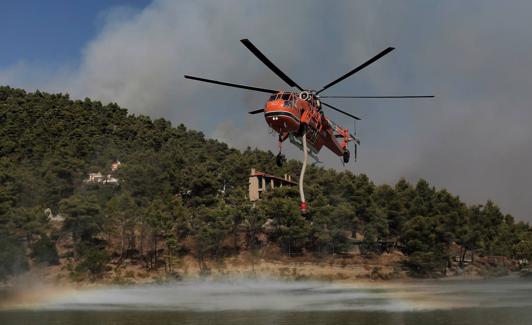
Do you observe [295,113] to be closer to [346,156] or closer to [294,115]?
[294,115]

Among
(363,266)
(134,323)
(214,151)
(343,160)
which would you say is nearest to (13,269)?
(134,323)

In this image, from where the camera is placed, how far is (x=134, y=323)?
51969 millimetres

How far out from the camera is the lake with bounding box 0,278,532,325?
176 ft

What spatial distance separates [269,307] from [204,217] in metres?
42.3

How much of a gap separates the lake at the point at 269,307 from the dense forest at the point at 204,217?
47.5 ft

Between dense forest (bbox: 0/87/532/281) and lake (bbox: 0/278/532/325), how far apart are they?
1448 centimetres

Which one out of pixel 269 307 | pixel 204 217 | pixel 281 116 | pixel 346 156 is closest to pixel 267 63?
pixel 281 116

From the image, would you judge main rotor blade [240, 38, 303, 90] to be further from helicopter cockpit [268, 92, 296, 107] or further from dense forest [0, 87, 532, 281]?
dense forest [0, 87, 532, 281]

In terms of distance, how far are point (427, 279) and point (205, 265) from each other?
4284cm

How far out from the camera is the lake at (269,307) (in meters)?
53.5

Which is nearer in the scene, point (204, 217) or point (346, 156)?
point (346, 156)

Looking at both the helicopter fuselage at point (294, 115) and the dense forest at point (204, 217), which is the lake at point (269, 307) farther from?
the helicopter fuselage at point (294, 115)

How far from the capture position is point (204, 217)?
104812mm

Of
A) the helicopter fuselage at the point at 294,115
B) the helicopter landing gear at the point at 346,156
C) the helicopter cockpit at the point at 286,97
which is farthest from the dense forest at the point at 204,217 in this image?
the helicopter cockpit at the point at 286,97
